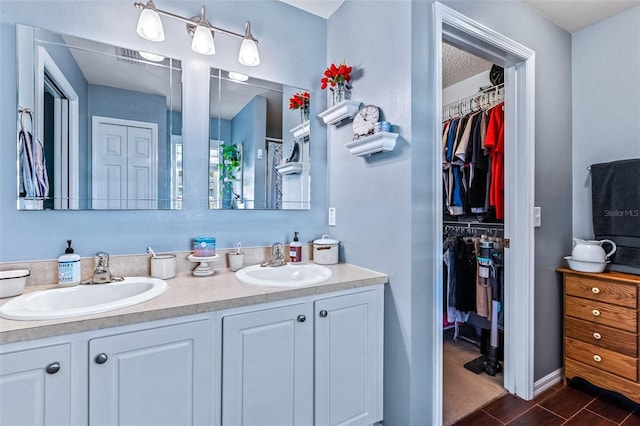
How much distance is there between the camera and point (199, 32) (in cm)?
160

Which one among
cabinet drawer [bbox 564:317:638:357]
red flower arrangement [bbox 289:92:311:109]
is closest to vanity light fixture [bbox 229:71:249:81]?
red flower arrangement [bbox 289:92:311:109]

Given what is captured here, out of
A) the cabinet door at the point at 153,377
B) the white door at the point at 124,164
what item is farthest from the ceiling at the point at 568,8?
the cabinet door at the point at 153,377

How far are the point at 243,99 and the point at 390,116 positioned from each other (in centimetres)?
87

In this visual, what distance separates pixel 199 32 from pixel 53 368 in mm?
1564

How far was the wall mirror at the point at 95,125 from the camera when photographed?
135cm

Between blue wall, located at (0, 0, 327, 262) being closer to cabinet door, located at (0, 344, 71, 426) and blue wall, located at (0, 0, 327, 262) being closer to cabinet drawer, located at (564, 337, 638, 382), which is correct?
cabinet door, located at (0, 344, 71, 426)

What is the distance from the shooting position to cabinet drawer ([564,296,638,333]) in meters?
1.76

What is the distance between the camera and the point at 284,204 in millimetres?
1969

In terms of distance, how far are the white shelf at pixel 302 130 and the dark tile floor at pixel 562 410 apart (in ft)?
6.34

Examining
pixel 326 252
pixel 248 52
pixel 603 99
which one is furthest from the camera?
pixel 603 99

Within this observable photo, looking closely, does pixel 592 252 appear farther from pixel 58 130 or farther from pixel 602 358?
pixel 58 130

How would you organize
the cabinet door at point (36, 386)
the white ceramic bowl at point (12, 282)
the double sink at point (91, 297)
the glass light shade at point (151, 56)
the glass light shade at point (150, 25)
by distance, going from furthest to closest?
1. the glass light shade at point (151, 56)
2. the glass light shade at point (150, 25)
3. the white ceramic bowl at point (12, 282)
4. the double sink at point (91, 297)
5. the cabinet door at point (36, 386)

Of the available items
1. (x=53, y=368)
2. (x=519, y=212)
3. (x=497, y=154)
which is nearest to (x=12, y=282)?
(x=53, y=368)

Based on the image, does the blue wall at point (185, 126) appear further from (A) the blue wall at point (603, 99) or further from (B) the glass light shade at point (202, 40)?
(A) the blue wall at point (603, 99)
